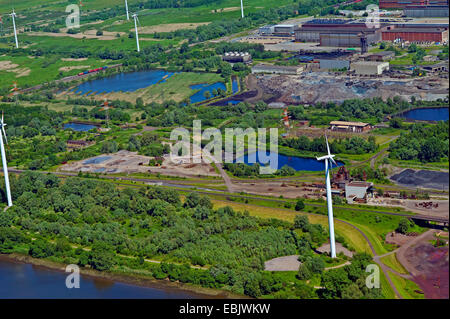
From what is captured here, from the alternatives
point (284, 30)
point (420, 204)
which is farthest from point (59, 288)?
point (284, 30)

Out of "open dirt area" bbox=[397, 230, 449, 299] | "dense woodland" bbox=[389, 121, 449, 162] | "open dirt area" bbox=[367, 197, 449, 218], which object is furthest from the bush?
"dense woodland" bbox=[389, 121, 449, 162]

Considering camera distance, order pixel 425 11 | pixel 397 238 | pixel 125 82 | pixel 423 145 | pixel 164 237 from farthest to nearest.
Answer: pixel 425 11 < pixel 125 82 < pixel 423 145 < pixel 164 237 < pixel 397 238

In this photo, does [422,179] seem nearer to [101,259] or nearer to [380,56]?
[101,259]

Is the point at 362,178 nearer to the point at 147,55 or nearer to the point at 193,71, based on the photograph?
the point at 193,71

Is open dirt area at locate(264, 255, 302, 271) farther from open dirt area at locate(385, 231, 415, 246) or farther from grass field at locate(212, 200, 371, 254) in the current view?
open dirt area at locate(385, 231, 415, 246)

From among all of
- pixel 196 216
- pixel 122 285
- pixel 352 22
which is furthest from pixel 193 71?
pixel 122 285

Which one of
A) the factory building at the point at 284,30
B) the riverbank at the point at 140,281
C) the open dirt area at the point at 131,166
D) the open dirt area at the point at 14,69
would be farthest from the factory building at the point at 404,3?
the riverbank at the point at 140,281
